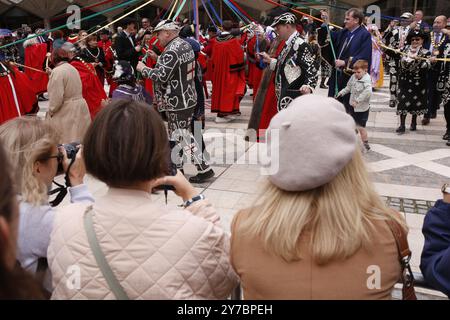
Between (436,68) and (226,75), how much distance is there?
382cm

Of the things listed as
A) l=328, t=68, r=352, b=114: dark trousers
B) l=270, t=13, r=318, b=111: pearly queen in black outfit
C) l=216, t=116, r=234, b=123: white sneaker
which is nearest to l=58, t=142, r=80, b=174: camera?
l=270, t=13, r=318, b=111: pearly queen in black outfit

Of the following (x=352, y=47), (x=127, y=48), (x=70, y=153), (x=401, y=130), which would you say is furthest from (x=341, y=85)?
(x=70, y=153)

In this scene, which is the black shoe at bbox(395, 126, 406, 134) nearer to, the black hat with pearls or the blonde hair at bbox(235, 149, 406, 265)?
the black hat with pearls

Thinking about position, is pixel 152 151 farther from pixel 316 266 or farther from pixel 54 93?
pixel 54 93

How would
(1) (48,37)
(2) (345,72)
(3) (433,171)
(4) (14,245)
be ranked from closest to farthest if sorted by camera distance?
(4) (14,245)
(3) (433,171)
(2) (345,72)
(1) (48,37)

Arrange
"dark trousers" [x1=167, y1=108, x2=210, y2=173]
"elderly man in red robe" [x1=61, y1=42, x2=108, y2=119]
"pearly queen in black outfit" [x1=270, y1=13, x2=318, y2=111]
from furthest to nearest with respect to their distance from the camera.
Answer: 1. "elderly man in red robe" [x1=61, y1=42, x2=108, y2=119]
2. "dark trousers" [x1=167, y1=108, x2=210, y2=173]
3. "pearly queen in black outfit" [x1=270, y1=13, x2=318, y2=111]

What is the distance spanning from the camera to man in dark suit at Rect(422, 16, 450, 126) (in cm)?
707

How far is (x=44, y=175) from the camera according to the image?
6.09 ft

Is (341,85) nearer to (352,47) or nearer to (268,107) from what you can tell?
(352,47)

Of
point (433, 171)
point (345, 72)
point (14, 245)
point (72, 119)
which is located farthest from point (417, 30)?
point (14, 245)

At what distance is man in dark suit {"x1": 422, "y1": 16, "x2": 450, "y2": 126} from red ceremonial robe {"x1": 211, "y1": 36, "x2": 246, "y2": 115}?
346cm

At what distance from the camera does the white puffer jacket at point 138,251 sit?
127 cm

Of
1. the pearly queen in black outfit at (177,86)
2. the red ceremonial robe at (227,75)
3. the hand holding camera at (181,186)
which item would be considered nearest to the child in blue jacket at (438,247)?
the hand holding camera at (181,186)

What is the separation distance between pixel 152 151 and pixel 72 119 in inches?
155
